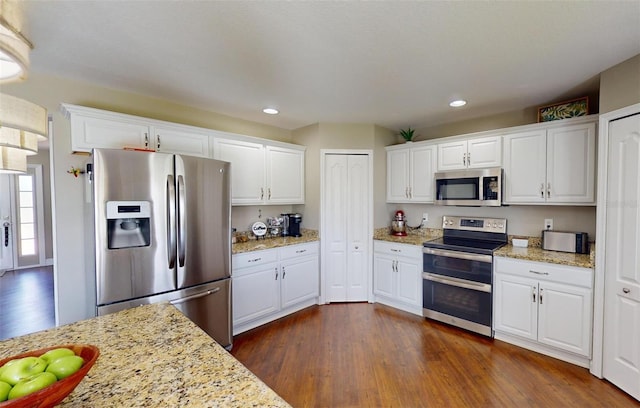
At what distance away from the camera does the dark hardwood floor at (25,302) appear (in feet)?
10.6

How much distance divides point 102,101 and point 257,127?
Result: 5.43 ft

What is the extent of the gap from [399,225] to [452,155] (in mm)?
1133

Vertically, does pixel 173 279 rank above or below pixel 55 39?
below

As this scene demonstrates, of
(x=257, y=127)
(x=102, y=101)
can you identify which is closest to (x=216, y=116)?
(x=257, y=127)

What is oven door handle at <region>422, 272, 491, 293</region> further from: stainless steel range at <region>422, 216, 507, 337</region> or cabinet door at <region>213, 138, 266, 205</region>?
cabinet door at <region>213, 138, 266, 205</region>

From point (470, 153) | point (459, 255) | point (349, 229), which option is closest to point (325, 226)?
point (349, 229)

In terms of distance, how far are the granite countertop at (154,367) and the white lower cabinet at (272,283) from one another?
1625 millimetres

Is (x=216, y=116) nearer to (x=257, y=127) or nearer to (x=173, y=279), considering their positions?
(x=257, y=127)

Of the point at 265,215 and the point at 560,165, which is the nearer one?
the point at 560,165

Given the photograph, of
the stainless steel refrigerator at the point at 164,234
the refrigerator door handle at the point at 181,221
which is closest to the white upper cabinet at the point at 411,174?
the stainless steel refrigerator at the point at 164,234

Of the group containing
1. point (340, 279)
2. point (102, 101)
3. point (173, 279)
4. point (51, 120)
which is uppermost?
point (102, 101)

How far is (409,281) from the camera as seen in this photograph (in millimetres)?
3420

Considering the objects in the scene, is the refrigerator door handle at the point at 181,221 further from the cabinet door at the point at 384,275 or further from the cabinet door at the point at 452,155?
the cabinet door at the point at 452,155

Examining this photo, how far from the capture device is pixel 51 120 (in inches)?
90.0
